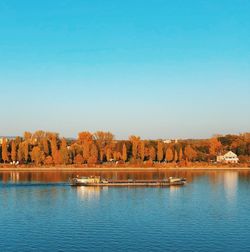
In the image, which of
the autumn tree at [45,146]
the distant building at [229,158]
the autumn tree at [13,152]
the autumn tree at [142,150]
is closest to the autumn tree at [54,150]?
the autumn tree at [45,146]

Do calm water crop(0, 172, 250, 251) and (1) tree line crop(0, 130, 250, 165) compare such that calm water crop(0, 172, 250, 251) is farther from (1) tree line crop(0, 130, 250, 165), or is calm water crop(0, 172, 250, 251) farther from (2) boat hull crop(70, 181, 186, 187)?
(1) tree line crop(0, 130, 250, 165)

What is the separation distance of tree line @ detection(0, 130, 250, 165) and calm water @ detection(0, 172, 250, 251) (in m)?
36.3

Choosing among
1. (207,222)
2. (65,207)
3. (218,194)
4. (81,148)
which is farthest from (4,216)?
(81,148)

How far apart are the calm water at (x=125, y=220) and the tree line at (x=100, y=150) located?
36.3m

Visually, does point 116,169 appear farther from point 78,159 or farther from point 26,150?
point 26,150

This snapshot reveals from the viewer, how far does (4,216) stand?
1164 inches

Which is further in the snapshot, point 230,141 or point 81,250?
point 230,141

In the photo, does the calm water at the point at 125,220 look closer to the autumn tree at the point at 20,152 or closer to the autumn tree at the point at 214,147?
the autumn tree at the point at 20,152

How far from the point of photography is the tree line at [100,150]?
79.9 metres

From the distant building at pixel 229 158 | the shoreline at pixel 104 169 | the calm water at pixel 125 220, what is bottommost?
the calm water at pixel 125 220

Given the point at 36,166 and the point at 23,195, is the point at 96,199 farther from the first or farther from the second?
the point at 36,166

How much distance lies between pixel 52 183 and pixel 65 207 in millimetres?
17197

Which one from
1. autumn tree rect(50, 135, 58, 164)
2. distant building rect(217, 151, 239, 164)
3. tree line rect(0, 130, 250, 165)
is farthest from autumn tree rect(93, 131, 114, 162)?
distant building rect(217, 151, 239, 164)

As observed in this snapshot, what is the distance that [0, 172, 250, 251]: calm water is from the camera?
22.7 m
